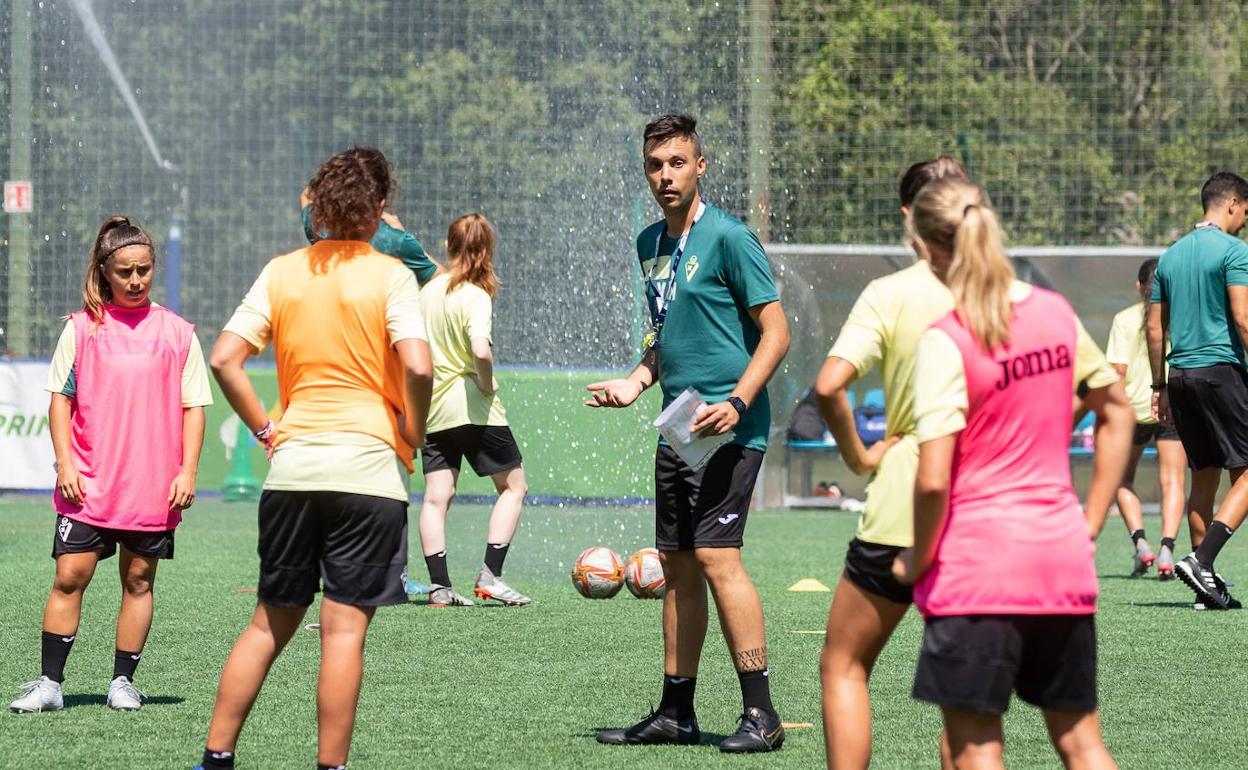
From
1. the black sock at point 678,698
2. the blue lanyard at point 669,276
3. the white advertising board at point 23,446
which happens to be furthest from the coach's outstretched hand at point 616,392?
the white advertising board at point 23,446

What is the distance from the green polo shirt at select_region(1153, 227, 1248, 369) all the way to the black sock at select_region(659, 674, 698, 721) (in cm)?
451

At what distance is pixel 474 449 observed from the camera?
952cm

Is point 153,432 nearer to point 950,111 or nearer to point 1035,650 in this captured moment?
point 1035,650

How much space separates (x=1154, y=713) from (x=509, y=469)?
13.8 feet

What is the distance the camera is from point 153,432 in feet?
20.1

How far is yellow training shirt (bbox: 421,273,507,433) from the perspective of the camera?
368 inches

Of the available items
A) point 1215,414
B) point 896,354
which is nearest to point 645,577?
point 1215,414

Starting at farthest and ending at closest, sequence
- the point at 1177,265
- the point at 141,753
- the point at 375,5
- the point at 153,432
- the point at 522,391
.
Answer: the point at 375,5 < the point at 522,391 < the point at 1177,265 < the point at 153,432 < the point at 141,753

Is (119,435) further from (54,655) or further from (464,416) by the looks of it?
(464,416)

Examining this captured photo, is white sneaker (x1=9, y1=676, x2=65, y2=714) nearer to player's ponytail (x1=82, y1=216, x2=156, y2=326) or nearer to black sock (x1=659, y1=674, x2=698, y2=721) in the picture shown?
player's ponytail (x1=82, y1=216, x2=156, y2=326)

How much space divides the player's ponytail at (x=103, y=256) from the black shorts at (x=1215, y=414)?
17.9ft

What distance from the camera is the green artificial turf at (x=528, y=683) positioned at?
18.0 ft

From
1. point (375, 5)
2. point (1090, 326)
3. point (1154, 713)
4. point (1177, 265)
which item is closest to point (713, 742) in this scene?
point (1154, 713)

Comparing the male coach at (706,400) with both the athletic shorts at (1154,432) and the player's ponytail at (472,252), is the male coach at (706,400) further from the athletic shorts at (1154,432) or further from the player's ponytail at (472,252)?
the athletic shorts at (1154,432)
